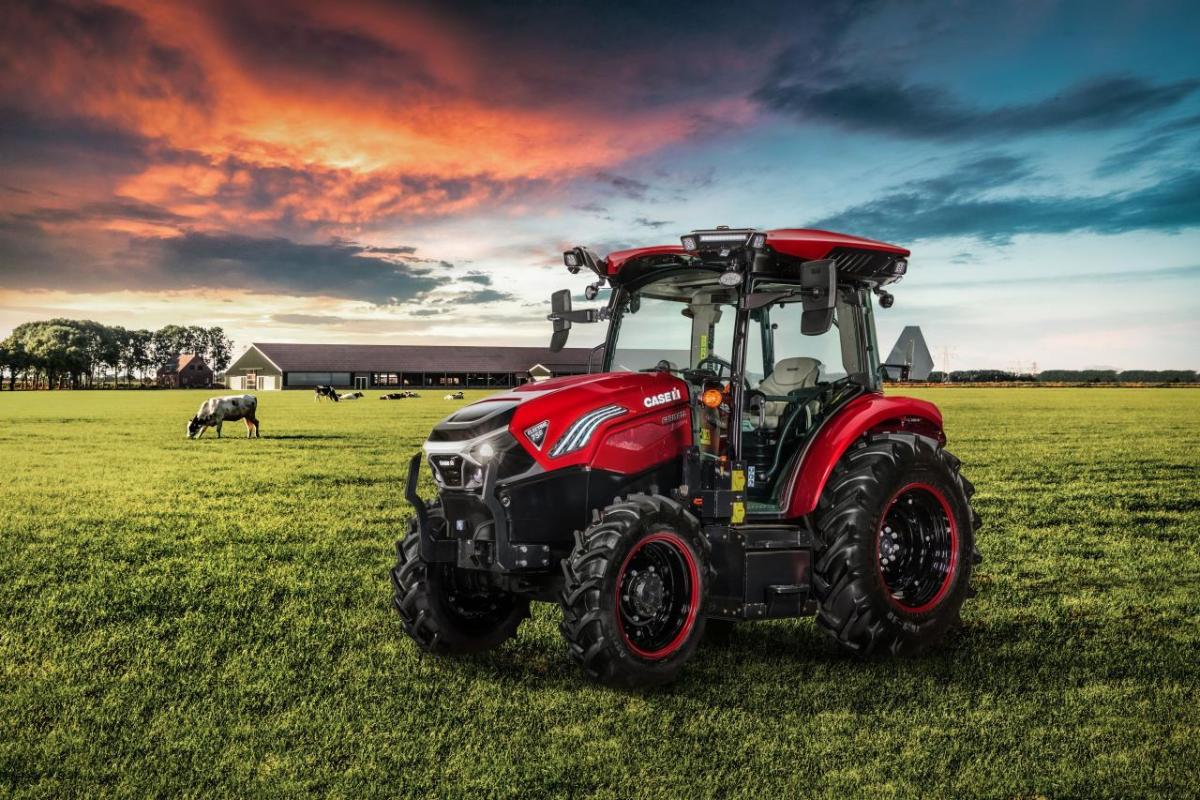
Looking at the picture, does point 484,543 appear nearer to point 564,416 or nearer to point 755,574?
point 564,416

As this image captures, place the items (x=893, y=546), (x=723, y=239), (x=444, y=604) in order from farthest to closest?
(x=893, y=546), (x=444, y=604), (x=723, y=239)

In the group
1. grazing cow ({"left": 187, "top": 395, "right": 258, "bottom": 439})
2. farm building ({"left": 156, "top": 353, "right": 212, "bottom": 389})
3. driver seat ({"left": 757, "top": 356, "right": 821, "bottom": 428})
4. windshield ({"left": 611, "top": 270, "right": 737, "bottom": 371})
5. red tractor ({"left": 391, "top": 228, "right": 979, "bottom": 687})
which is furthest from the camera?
farm building ({"left": 156, "top": 353, "right": 212, "bottom": 389})

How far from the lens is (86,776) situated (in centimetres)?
493

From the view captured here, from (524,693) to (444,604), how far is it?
1.04 meters

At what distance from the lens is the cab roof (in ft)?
22.5

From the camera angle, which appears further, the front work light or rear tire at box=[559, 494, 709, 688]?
the front work light

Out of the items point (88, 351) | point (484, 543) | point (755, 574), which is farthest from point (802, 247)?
point (88, 351)

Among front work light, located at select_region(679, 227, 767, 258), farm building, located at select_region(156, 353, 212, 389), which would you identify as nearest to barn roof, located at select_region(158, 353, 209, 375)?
farm building, located at select_region(156, 353, 212, 389)

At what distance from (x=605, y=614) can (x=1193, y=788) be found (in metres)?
3.03

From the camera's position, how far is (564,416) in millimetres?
6270

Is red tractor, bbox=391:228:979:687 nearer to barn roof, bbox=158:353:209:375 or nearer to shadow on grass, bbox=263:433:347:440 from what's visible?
shadow on grass, bbox=263:433:347:440

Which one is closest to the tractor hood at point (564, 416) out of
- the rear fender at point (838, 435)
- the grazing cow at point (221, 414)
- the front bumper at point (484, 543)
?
the front bumper at point (484, 543)

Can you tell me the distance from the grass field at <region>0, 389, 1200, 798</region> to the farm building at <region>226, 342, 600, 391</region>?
93883 mm

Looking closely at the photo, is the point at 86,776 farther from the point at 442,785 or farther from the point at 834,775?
the point at 834,775
